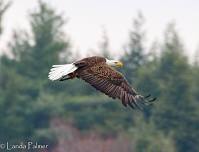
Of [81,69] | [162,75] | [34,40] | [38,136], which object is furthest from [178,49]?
[81,69]

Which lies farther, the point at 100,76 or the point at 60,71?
the point at 100,76

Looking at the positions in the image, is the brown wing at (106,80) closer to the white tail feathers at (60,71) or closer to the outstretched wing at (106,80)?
the outstretched wing at (106,80)

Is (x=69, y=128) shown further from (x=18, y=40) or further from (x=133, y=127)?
(x=18, y=40)

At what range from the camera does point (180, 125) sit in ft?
128

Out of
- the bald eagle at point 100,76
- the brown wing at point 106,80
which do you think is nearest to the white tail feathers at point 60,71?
the bald eagle at point 100,76

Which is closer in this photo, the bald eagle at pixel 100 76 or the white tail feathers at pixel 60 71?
the white tail feathers at pixel 60 71

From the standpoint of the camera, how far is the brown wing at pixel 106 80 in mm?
16312

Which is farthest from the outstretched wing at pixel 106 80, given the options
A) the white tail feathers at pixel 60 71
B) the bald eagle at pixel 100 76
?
the white tail feathers at pixel 60 71

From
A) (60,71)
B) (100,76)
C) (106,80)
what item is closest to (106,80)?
(106,80)

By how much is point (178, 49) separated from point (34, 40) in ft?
17.7

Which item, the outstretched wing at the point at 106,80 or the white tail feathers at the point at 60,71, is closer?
the white tail feathers at the point at 60,71

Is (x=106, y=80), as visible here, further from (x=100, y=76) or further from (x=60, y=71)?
(x=60, y=71)

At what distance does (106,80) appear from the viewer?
54.0ft

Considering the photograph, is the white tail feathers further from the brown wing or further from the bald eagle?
the brown wing
